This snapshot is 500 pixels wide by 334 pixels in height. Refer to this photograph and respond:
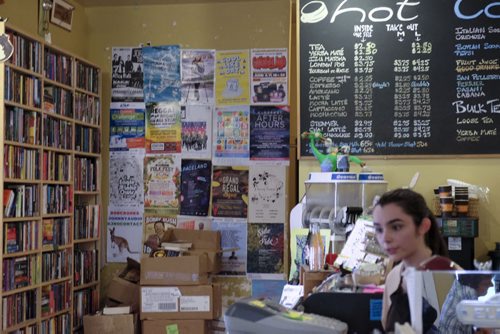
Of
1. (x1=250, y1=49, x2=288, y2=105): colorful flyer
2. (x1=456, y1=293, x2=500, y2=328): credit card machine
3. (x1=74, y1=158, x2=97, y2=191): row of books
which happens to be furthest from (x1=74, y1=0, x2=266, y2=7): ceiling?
(x1=456, y1=293, x2=500, y2=328): credit card machine

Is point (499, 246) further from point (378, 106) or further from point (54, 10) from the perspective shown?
point (54, 10)

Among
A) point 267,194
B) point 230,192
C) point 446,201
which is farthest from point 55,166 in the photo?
point 446,201

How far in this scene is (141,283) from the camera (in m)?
4.79

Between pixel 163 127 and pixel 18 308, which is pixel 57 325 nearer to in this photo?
pixel 18 308

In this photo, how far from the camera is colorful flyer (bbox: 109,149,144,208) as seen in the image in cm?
563

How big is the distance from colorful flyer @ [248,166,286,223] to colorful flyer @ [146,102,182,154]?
2.42ft

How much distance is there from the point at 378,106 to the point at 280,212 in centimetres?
147

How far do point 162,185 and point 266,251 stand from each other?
108cm

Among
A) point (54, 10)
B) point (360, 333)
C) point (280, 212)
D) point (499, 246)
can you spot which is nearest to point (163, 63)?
point (54, 10)

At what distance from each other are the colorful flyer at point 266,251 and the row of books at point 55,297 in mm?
1516

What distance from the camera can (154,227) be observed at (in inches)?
221

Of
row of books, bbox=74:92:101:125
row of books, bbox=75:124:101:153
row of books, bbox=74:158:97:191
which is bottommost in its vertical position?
row of books, bbox=74:158:97:191

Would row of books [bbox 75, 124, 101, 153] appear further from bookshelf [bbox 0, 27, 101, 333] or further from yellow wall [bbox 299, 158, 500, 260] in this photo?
Answer: yellow wall [bbox 299, 158, 500, 260]

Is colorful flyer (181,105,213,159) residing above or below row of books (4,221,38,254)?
above
